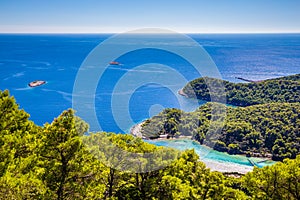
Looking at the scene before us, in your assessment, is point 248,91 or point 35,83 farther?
point 35,83

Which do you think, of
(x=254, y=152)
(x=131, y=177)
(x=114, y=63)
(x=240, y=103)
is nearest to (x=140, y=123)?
(x=254, y=152)

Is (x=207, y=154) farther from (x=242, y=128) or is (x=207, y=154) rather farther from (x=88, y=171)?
(x=88, y=171)

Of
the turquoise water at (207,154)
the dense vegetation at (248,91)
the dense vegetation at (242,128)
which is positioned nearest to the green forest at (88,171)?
the turquoise water at (207,154)

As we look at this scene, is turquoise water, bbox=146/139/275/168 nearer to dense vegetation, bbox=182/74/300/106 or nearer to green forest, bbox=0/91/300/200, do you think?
dense vegetation, bbox=182/74/300/106

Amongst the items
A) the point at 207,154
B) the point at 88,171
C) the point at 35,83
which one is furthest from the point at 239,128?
the point at 35,83

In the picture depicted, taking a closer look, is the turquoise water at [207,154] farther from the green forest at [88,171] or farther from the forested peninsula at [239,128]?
the green forest at [88,171]
